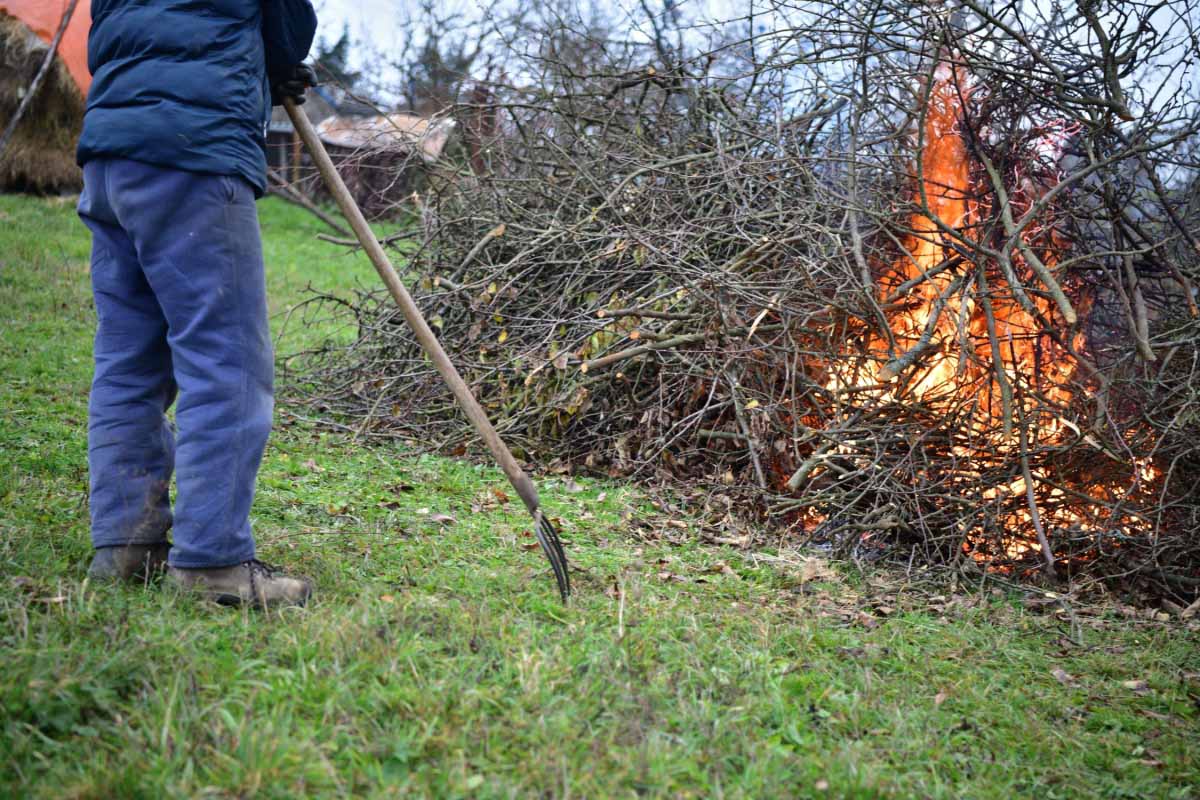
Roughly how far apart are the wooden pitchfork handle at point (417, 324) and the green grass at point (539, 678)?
0.16 metres

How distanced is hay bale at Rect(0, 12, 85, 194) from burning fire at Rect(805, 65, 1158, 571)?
36.5 feet

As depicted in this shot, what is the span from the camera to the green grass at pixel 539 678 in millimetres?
2014

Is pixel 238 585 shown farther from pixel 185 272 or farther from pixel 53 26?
pixel 53 26

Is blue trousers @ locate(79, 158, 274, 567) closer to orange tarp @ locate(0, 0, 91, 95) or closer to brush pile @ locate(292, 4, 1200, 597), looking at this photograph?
brush pile @ locate(292, 4, 1200, 597)

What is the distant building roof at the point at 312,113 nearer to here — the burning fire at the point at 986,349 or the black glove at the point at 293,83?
the burning fire at the point at 986,349

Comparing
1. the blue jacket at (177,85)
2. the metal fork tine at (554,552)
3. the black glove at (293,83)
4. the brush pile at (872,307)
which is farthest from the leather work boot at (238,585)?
the brush pile at (872,307)

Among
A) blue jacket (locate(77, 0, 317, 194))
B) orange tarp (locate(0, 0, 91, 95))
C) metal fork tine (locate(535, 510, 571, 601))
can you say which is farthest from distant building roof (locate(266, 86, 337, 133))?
metal fork tine (locate(535, 510, 571, 601))

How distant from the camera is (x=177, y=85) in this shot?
262 centimetres

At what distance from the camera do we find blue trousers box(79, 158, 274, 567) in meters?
2.65

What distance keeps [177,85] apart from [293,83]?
1.43 feet

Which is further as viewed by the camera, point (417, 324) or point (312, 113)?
point (312, 113)

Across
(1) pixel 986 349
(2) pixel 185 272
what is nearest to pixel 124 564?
(2) pixel 185 272

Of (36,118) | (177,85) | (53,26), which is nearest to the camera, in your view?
(177,85)

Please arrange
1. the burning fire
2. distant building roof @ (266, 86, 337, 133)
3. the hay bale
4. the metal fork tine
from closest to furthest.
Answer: the metal fork tine
the burning fire
the hay bale
distant building roof @ (266, 86, 337, 133)
